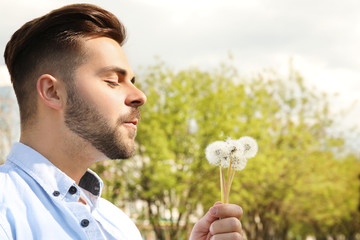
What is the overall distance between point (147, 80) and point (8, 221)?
17.4 meters

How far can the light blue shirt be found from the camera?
6.22 ft

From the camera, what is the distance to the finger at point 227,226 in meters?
2.09

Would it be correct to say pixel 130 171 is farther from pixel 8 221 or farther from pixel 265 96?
pixel 8 221

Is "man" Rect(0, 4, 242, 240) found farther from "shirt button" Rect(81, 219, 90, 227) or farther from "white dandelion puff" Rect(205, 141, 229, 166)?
"white dandelion puff" Rect(205, 141, 229, 166)

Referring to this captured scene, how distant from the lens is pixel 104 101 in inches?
88.3

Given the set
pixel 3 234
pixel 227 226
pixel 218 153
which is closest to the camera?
pixel 3 234

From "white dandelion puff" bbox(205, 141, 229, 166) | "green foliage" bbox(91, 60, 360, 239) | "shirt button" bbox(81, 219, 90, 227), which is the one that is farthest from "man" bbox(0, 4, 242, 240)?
"green foliage" bbox(91, 60, 360, 239)

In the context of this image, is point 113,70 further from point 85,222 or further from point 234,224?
point 234,224

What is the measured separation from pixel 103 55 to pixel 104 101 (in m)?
0.22

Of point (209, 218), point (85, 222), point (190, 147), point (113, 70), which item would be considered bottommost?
point (190, 147)

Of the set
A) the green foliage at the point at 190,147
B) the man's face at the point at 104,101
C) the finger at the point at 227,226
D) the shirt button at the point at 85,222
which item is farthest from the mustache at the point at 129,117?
the green foliage at the point at 190,147

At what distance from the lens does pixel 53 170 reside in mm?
2129

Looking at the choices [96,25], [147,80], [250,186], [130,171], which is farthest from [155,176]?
[96,25]

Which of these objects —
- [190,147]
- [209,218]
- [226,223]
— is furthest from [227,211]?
[190,147]
